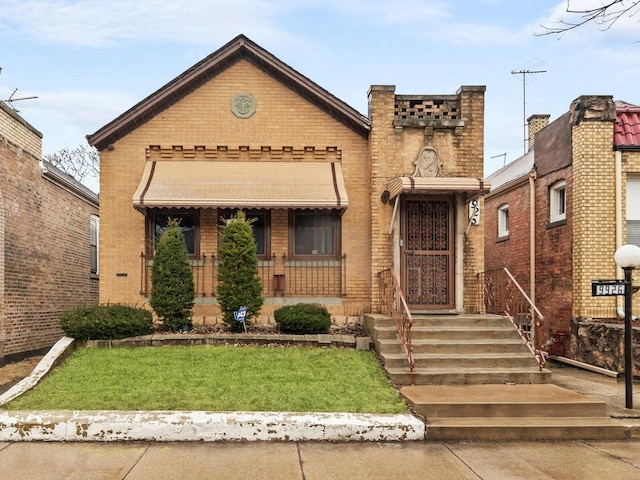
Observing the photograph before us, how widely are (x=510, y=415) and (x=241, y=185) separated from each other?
21.2 feet

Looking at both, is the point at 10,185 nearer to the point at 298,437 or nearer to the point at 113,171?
the point at 113,171

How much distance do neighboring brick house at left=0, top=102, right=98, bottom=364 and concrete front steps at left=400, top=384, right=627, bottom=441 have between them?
8927 millimetres

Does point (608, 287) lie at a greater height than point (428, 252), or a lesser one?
lesser

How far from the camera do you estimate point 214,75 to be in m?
11.9

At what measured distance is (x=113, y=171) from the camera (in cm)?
1173

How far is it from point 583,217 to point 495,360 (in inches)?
173

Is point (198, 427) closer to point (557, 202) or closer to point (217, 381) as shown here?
point (217, 381)

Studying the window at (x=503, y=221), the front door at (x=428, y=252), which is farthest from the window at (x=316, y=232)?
the window at (x=503, y=221)

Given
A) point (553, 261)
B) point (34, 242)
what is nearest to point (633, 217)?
point (553, 261)

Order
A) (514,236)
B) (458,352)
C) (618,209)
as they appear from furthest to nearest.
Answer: (514,236) < (618,209) < (458,352)

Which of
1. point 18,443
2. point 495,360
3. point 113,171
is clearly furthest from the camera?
point 113,171

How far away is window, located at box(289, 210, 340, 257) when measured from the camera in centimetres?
1195

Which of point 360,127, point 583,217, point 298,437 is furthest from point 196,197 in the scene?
point 583,217

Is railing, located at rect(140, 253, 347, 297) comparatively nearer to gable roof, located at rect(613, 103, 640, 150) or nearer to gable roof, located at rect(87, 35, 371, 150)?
gable roof, located at rect(87, 35, 371, 150)
